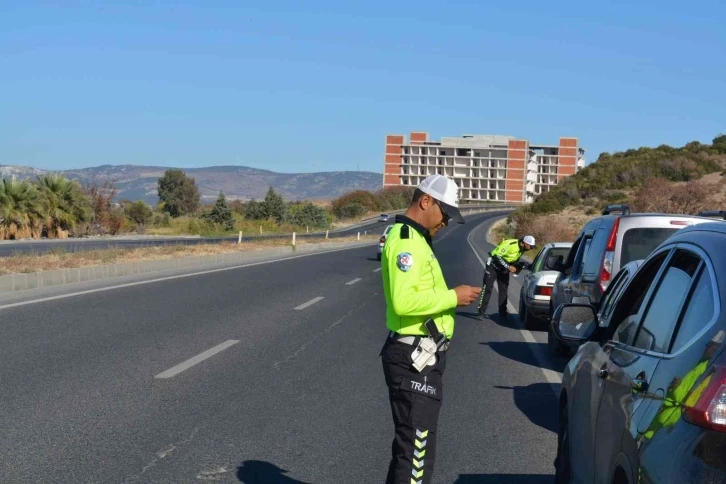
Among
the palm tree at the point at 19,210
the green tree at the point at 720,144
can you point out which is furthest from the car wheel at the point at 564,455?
the green tree at the point at 720,144

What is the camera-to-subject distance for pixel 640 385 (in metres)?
3.35

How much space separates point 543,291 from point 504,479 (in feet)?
28.3

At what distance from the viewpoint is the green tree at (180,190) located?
114625mm

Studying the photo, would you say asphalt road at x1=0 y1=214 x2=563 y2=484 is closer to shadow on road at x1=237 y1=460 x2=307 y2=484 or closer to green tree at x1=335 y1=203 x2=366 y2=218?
shadow on road at x1=237 y1=460 x2=307 y2=484

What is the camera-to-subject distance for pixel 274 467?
618 cm

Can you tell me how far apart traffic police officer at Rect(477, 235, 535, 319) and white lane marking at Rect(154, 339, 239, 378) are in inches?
231

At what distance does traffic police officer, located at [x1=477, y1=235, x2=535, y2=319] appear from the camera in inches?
637

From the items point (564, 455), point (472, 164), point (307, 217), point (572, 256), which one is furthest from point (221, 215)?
point (472, 164)

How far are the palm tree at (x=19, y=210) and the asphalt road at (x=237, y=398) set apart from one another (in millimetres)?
29173

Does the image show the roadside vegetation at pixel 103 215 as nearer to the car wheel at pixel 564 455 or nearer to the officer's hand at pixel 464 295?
the car wheel at pixel 564 455

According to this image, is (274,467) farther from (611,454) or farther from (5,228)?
(5,228)

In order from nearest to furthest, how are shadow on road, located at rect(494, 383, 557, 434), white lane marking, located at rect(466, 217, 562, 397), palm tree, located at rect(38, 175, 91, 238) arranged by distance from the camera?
shadow on road, located at rect(494, 383, 557, 434) < white lane marking, located at rect(466, 217, 562, 397) < palm tree, located at rect(38, 175, 91, 238)

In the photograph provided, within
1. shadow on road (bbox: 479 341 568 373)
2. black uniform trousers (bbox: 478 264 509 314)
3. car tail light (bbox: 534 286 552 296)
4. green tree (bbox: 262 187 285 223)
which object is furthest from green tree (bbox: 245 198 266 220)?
shadow on road (bbox: 479 341 568 373)

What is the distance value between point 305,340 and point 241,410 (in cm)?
451
